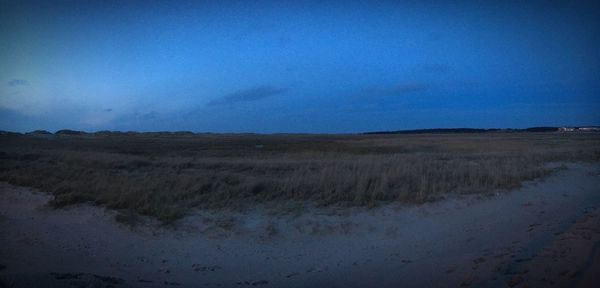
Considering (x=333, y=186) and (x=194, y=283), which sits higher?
(x=333, y=186)

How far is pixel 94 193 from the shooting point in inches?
480

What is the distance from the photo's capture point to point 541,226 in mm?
8336

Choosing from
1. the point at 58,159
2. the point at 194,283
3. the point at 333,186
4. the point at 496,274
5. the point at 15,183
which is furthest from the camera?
the point at 58,159

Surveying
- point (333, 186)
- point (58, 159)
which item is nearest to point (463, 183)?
point (333, 186)

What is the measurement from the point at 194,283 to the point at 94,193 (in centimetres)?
748

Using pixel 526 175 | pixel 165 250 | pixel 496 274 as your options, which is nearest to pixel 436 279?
pixel 496 274

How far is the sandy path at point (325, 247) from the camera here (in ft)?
18.8

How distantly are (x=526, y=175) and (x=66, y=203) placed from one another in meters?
17.5

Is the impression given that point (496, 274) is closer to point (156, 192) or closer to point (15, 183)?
point (156, 192)

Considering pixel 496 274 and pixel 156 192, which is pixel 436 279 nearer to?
pixel 496 274

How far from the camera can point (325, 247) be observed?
8453 millimetres

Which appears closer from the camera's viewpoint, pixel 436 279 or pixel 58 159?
pixel 436 279

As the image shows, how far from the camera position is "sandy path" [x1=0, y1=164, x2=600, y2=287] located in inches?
225

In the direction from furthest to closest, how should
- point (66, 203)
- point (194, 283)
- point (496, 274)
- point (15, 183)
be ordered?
point (15, 183)
point (66, 203)
point (194, 283)
point (496, 274)
